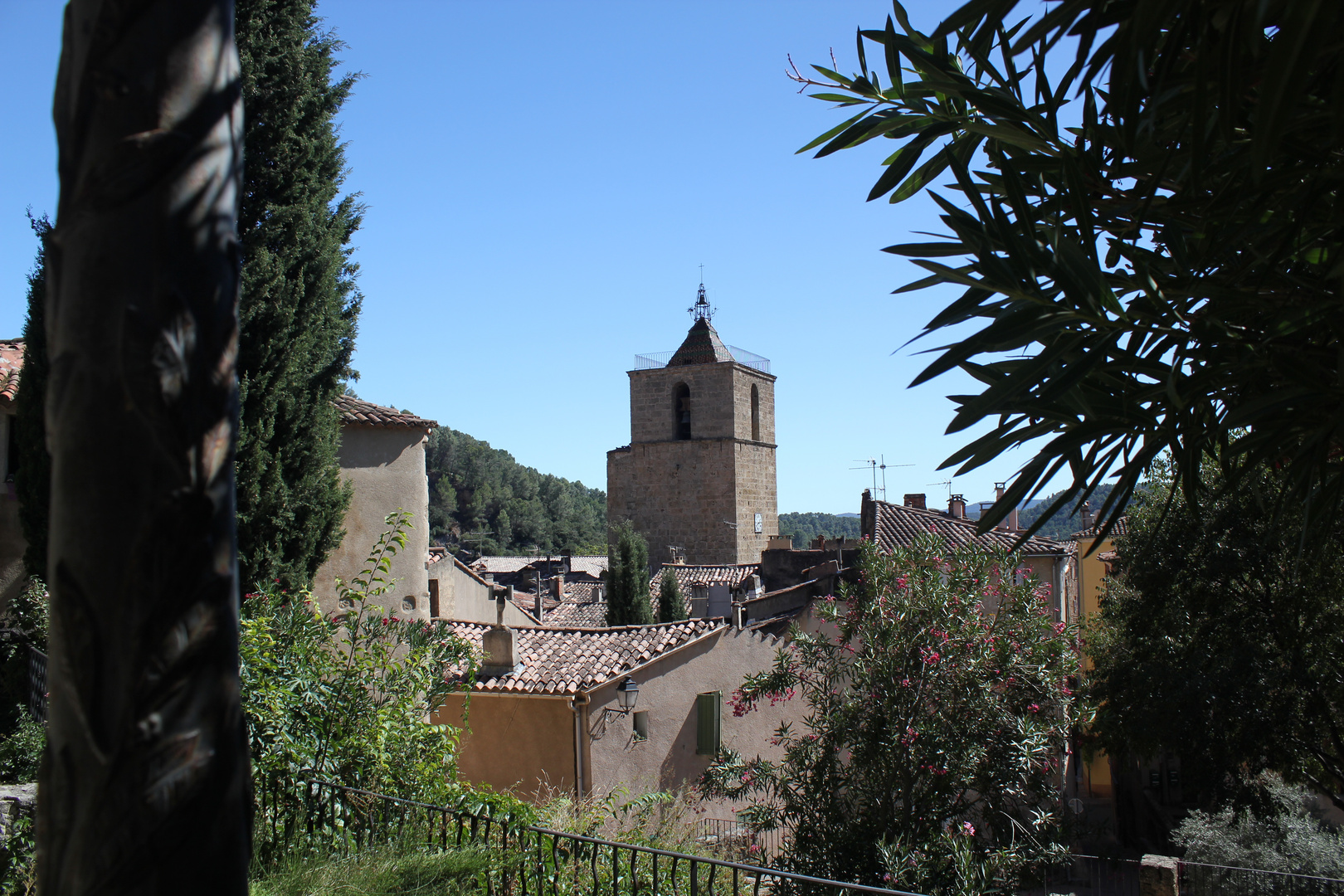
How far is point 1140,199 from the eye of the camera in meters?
2.64

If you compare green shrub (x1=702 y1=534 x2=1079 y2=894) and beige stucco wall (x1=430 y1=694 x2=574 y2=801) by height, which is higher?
green shrub (x1=702 y1=534 x2=1079 y2=894)

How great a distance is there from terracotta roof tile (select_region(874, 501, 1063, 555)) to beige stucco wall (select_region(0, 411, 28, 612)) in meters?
14.1

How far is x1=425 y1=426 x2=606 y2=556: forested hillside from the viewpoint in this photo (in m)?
81.5

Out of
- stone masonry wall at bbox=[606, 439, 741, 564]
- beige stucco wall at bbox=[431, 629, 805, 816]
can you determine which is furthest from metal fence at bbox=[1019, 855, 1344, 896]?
stone masonry wall at bbox=[606, 439, 741, 564]

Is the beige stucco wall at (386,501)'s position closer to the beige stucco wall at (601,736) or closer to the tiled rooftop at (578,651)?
the tiled rooftop at (578,651)

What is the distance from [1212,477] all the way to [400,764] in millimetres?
9687

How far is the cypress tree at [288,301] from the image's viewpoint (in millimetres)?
9586

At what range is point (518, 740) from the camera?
43.1 feet

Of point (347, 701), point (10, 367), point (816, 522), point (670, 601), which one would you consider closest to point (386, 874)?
point (347, 701)

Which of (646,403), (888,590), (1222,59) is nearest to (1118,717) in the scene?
(888,590)

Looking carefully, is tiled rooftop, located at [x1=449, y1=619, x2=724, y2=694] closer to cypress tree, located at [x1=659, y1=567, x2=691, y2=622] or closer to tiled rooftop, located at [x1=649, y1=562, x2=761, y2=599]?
cypress tree, located at [x1=659, y1=567, x2=691, y2=622]

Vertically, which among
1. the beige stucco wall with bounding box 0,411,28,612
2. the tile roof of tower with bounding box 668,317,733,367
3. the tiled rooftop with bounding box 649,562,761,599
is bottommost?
the tiled rooftop with bounding box 649,562,761,599

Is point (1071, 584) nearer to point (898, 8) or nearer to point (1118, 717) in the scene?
point (1118, 717)

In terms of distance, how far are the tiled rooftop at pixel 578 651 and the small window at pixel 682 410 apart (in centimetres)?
2897
